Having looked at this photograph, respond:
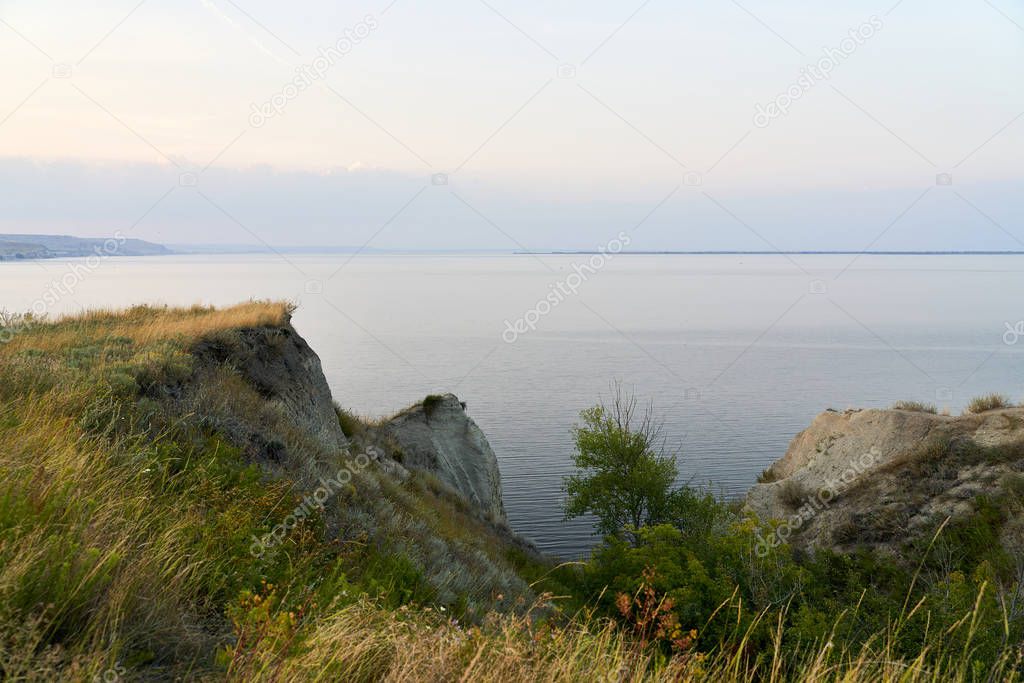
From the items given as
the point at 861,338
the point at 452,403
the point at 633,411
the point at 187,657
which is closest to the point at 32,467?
the point at 187,657

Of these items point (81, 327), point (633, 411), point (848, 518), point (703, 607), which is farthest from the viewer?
point (633, 411)

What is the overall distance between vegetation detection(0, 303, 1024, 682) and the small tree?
17.7 meters

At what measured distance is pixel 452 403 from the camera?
3678 centimetres

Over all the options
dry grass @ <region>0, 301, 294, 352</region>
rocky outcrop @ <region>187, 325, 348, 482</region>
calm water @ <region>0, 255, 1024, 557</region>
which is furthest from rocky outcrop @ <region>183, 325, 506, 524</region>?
calm water @ <region>0, 255, 1024, 557</region>

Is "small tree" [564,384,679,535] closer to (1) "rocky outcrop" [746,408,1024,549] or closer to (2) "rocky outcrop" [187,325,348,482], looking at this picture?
(1) "rocky outcrop" [746,408,1024,549]

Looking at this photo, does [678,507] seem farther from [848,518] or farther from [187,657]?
[187,657]

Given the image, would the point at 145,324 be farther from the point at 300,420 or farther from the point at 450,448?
the point at 450,448

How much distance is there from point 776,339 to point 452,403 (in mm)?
74501

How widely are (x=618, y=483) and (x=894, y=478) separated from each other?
17469 millimetres

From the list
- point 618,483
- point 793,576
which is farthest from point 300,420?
point 618,483

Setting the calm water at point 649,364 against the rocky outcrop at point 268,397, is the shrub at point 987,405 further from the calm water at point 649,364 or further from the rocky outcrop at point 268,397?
the rocky outcrop at point 268,397

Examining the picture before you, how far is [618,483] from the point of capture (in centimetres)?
4059

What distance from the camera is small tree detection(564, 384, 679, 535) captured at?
39594 millimetres

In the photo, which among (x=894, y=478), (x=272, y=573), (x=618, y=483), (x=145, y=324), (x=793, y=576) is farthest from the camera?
(x=618, y=483)
